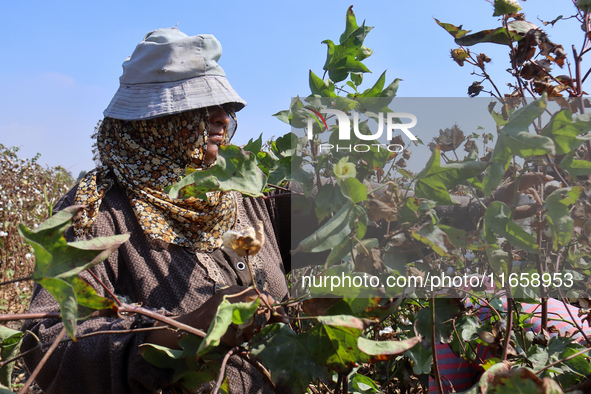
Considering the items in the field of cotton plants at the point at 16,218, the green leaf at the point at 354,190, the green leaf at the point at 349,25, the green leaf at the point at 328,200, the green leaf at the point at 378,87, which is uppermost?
the green leaf at the point at 349,25

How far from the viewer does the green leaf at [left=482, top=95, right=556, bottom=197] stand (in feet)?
1.49

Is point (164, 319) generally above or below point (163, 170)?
below

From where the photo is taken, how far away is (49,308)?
1224 mm

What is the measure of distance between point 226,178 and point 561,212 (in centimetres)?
40

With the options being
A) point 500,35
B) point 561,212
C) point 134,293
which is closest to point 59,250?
point 561,212

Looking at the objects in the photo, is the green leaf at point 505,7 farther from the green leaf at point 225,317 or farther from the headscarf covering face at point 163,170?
the headscarf covering face at point 163,170

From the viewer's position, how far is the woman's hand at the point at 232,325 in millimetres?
568

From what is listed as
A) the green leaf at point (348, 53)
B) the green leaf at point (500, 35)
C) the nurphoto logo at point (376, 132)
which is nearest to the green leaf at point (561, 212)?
the nurphoto logo at point (376, 132)

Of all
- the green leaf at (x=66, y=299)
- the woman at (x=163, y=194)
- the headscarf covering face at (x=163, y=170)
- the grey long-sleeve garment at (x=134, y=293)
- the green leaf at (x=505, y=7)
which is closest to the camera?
the green leaf at (x=66, y=299)

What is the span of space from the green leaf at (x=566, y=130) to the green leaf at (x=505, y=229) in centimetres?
9

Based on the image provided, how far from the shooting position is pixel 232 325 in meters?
0.58

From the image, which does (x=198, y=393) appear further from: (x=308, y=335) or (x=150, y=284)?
(x=308, y=335)

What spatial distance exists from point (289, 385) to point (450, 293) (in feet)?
0.83

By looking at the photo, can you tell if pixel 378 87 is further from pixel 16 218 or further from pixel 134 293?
pixel 16 218
